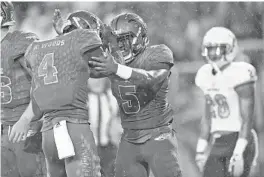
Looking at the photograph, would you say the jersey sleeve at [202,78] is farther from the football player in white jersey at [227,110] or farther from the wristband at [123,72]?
the wristband at [123,72]

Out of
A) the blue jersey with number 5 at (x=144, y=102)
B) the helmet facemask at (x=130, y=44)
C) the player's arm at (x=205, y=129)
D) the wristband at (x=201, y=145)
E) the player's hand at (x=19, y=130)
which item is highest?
the helmet facemask at (x=130, y=44)

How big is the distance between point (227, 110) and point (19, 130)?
51.1 inches

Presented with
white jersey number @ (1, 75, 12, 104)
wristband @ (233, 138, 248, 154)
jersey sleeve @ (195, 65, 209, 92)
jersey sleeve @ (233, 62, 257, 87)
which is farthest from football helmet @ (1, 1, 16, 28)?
wristband @ (233, 138, 248, 154)

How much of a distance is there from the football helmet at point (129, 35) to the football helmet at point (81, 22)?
4.4 inches

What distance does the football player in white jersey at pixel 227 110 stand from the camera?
11.1 feet

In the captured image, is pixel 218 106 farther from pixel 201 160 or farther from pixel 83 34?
pixel 83 34

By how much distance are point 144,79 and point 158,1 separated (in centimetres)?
105

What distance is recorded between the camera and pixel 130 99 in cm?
311

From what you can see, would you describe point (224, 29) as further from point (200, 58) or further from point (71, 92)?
point (71, 92)

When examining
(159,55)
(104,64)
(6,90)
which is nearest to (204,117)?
(159,55)

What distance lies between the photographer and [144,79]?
284 centimetres

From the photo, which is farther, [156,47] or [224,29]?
[224,29]

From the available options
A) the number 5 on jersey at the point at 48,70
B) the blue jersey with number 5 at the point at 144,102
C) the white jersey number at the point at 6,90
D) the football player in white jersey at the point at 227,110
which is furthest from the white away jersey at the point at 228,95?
the white jersey number at the point at 6,90

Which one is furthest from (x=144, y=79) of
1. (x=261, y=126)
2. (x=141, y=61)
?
(x=261, y=126)
